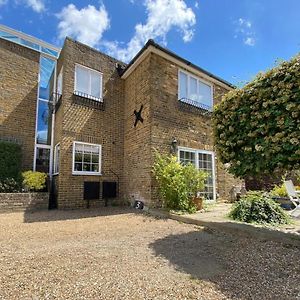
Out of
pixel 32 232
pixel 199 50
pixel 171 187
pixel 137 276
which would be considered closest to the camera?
pixel 137 276

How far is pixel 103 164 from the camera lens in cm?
1037

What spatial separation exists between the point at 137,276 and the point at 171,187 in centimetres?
480

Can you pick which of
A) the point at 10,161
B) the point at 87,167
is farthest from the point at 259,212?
the point at 10,161

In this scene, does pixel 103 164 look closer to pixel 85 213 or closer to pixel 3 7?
pixel 85 213

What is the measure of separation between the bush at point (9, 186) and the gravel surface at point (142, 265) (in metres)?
3.68

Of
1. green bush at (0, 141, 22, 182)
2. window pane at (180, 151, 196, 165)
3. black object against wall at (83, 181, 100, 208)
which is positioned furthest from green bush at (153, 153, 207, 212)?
green bush at (0, 141, 22, 182)

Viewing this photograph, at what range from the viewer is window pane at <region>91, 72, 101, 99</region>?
1073cm

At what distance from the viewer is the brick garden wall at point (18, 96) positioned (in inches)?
425

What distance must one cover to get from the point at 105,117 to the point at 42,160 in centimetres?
379

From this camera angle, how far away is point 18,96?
11281mm

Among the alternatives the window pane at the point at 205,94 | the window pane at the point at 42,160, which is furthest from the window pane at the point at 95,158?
the window pane at the point at 205,94

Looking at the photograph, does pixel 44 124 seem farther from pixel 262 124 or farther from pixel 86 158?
pixel 262 124

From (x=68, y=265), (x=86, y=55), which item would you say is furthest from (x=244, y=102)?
(x=86, y=55)

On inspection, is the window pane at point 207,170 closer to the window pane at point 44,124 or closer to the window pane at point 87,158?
the window pane at point 87,158
